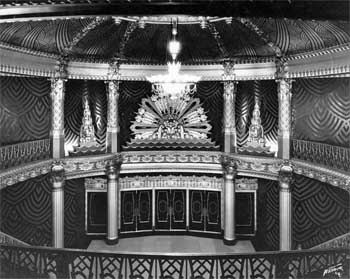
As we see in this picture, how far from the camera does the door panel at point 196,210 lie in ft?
49.1

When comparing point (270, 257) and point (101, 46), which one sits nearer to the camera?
point (270, 257)

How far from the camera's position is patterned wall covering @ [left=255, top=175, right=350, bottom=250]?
37.8 feet

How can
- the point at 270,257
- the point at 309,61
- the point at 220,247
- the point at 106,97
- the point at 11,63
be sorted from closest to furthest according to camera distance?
the point at 270,257 → the point at 11,63 → the point at 309,61 → the point at 220,247 → the point at 106,97

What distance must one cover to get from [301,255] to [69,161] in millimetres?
8834

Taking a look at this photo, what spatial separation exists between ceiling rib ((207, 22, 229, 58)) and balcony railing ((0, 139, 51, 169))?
20.7ft

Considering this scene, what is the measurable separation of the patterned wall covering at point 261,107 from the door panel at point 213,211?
2158 millimetres

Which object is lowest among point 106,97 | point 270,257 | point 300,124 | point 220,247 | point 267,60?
point 220,247

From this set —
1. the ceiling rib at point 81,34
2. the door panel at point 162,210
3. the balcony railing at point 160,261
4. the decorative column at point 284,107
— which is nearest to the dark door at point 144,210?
the door panel at point 162,210

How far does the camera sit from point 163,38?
44.3 ft

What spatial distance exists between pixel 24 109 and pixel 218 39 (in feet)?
21.7

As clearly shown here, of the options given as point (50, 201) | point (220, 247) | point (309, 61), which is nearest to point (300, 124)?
point (309, 61)

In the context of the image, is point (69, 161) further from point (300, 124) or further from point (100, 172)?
point (300, 124)

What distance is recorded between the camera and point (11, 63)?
34.7ft

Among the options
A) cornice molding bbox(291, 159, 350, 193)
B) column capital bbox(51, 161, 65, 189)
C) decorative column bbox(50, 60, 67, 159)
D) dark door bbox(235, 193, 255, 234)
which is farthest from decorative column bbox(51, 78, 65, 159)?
cornice molding bbox(291, 159, 350, 193)
